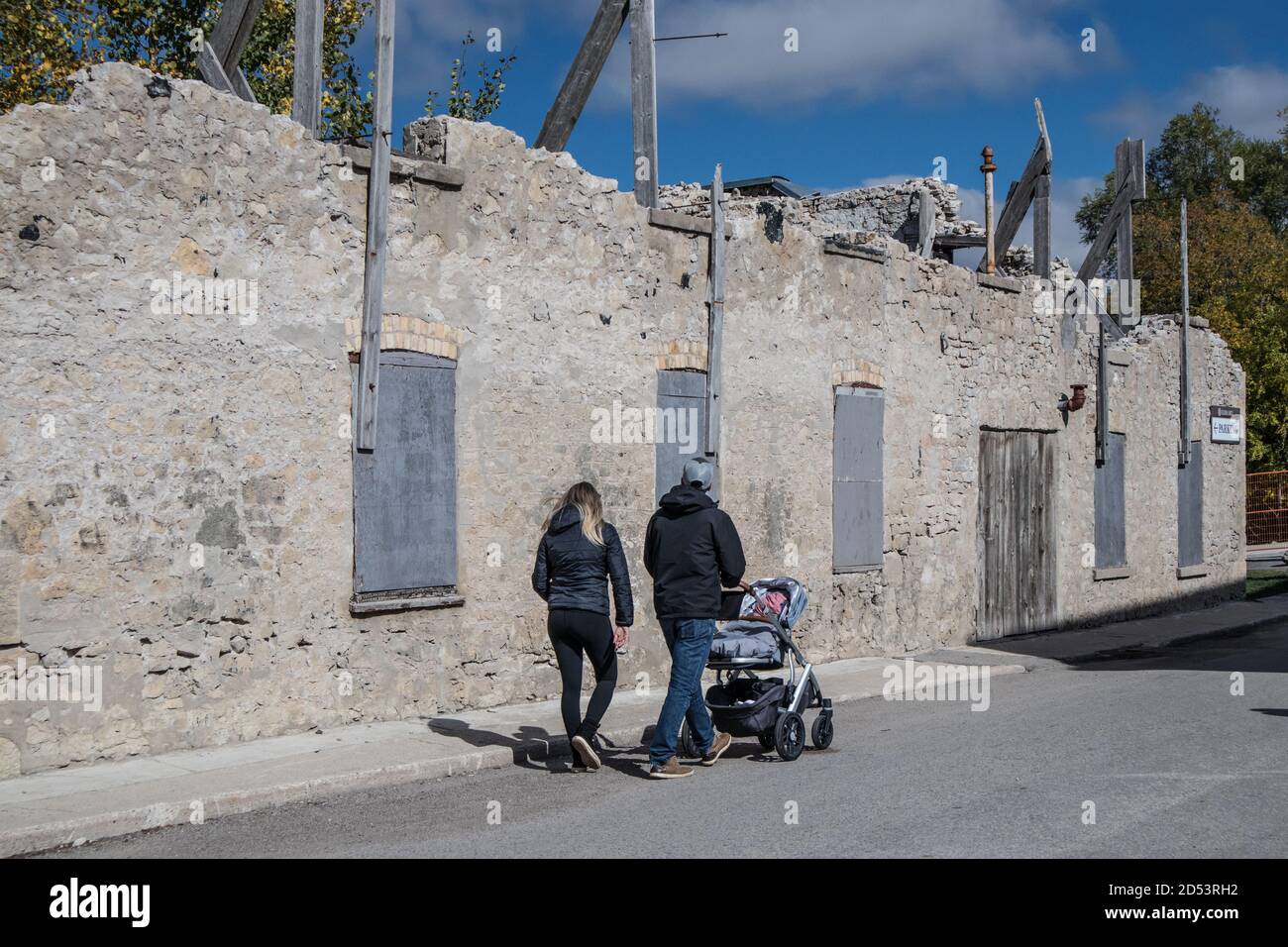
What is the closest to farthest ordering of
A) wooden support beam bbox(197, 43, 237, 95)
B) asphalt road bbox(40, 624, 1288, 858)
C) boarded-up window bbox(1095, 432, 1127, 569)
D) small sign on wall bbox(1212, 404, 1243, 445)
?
1. asphalt road bbox(40, 624, 1288, 858)
2. wooden support beam bbox(197, 43, 237, 95)
3. boarded-up window bbox(1095, 432, 1127, 569)
4. small sign on wall bbox(1212, 404, 1243, 445)

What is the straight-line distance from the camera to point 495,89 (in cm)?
2908

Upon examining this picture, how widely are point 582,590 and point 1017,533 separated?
1055 centimetres

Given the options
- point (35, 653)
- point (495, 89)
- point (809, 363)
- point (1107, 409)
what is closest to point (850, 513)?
point (809, 363)

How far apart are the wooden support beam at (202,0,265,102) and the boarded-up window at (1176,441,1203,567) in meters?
16.3

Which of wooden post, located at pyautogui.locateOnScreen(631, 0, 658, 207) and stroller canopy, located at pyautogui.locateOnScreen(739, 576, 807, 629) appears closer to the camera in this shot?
stroller canopy, located at pyautogui.locateOnScreen(739, 576, 807, 629)

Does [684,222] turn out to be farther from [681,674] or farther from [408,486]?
[681,674]

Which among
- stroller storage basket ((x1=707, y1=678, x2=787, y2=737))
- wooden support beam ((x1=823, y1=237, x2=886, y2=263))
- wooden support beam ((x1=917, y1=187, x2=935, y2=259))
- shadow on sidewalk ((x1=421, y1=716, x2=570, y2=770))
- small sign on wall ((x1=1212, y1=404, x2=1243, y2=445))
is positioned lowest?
shadow on sidewalk ((x1=421, y1=716, x2=570, y2=770))

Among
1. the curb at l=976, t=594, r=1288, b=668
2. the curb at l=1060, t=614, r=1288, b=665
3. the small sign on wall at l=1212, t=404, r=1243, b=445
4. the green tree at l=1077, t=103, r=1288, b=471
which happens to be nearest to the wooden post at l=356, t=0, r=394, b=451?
the curb at l=976, t=594, r=1288, b=668

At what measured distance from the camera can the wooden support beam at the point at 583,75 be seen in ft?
42.2

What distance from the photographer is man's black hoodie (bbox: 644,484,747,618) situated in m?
8.01

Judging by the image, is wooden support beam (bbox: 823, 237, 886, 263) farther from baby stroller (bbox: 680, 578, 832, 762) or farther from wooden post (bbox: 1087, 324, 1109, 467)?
baby stroller (bbox: 680, 578, 832, 762)

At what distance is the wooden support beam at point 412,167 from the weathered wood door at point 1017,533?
8.67m
